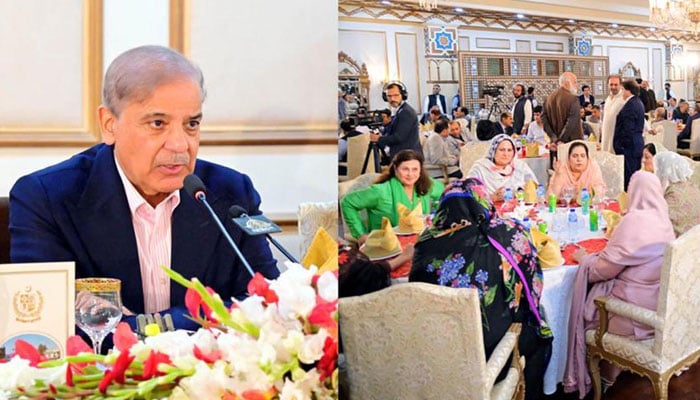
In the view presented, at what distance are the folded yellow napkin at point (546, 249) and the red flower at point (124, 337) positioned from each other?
0.62m

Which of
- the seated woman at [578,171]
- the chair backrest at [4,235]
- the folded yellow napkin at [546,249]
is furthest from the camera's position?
the folded yellow napkin at [546,249]

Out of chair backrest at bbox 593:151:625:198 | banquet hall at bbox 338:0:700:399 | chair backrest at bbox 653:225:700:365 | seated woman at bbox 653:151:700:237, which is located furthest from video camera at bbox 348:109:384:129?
chair backrest at bbox 653:225:700:365

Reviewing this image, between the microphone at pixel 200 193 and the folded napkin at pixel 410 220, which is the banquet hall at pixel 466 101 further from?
the microphone at pixel 200 193

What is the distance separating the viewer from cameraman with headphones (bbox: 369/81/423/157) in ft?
2.65

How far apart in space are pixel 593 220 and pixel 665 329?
0.99ft

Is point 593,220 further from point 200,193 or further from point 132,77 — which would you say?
point 132,77

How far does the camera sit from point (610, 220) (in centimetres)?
104

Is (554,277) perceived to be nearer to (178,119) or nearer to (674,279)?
(674,279)

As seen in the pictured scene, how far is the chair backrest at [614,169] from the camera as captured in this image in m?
0.91

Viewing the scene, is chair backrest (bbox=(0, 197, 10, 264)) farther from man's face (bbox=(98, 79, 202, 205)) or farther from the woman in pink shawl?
the woman in pink shawl

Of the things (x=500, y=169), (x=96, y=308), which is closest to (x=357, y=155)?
(x=500, y=169)

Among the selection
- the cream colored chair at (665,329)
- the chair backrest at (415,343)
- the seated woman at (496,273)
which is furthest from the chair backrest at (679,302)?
the chair backrest at (415,343)

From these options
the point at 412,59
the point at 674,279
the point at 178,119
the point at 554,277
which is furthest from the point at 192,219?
the point at 674,279

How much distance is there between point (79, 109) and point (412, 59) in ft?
1.40
